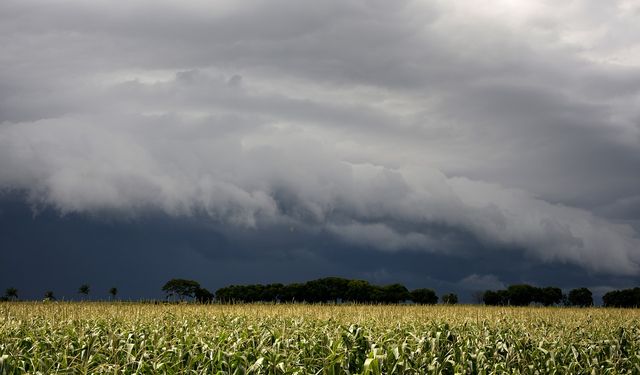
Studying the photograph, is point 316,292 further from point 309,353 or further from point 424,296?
point 309,353

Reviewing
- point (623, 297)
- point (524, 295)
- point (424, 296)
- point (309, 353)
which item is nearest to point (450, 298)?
point (424, 296)

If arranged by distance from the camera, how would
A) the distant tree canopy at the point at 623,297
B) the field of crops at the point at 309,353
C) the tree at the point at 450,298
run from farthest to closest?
the distant tree canopy at the point at 623,297 < the tree at the point at 450,298 < the field of crops at the point at 309,353

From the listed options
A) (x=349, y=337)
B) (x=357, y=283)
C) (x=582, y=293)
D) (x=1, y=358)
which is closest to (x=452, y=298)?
(x=357, y=283)

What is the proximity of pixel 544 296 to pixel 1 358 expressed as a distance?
102 metres

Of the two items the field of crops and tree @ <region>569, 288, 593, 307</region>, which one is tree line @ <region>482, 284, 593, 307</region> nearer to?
tree @ <region>569, 288, 593, 307</region>

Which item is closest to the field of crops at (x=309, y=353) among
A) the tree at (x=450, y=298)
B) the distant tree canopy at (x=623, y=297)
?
the tree at (x=450, y=298)

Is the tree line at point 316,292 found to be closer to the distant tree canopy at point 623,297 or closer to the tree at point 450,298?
the tree at point 450,298

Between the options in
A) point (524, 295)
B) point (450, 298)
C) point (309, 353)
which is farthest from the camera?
point (524, 295)

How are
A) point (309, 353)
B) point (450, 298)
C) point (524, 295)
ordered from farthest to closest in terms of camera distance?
point (524, 295) < point (450, 298) < point (309, 353)

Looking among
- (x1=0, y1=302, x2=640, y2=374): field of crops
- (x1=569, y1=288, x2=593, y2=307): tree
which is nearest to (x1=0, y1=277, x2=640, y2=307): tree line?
(x1=569, y1=288, x2=593, y2=307): tree

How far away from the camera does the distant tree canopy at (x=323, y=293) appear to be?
9606cm

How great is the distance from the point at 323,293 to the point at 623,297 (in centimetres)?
5340

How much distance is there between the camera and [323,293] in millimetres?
97188

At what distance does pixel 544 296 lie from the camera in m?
104
